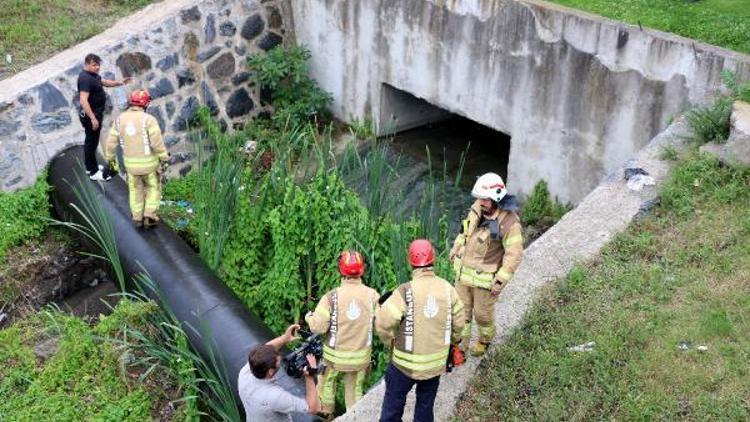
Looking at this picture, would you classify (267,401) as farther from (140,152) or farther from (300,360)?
(140,152)

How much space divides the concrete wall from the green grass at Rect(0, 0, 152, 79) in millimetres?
2642

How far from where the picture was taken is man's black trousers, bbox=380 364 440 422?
14.9 ft

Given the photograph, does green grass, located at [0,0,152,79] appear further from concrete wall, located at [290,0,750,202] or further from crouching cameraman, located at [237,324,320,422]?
crouching cameraman, located at [237,324,320,422]

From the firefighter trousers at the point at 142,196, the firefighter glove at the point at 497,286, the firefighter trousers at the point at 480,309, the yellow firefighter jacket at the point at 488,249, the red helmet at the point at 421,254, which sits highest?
the red helmet at the point at 421,254

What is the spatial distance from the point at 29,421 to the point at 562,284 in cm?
392

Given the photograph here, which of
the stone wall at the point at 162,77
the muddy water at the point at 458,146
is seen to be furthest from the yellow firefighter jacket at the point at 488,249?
the stone wall at the point at 162,77

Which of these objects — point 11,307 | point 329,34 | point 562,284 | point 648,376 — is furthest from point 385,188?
point 329,34

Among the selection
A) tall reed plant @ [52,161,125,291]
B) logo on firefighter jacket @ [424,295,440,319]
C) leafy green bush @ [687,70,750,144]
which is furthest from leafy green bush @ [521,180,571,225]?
logo on firefighter jacket @ [424,295,440,319]

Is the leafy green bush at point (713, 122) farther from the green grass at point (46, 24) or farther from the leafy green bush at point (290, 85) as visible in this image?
the green grass at point (46, 24)

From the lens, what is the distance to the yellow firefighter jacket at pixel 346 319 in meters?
4.73

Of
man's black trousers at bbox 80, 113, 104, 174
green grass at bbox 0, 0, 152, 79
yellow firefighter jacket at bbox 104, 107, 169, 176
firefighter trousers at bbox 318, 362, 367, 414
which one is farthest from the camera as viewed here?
green grass at bbox 0, 0, 152, 79

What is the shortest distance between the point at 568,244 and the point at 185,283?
2.98 m

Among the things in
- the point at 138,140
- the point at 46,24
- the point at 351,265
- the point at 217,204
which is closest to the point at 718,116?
the point at 351,265

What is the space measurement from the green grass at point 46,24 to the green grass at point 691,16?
220 inches
